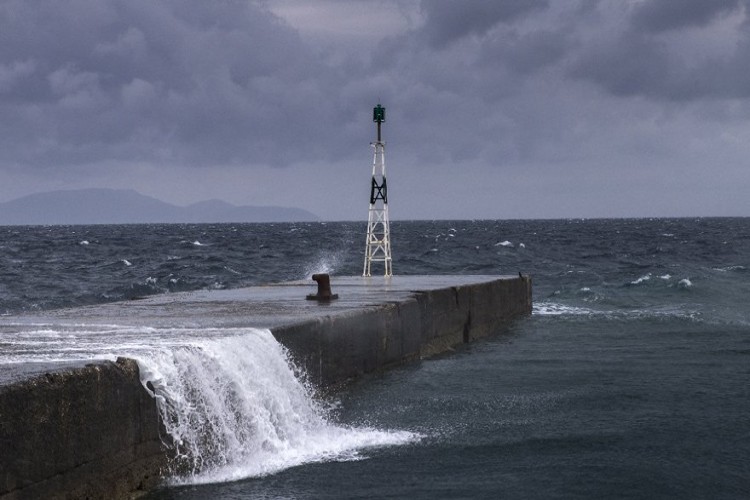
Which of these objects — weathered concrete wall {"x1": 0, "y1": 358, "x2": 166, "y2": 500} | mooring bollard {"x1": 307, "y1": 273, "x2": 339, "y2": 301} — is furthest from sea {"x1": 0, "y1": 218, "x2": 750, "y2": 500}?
mooring bollard {"x1": 307, "y1": 273, "x2": 339, "y2": 301}

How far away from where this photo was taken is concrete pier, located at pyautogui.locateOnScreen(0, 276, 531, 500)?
6.02 m

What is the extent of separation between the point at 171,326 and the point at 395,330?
4183 mm

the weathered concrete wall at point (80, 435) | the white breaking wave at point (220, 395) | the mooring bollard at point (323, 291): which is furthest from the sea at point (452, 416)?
the mooring bollard at point (323, 291)

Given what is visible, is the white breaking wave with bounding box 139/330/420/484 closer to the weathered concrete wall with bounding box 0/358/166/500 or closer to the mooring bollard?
the weathered concrete wall with bounding box 0/358/166/500

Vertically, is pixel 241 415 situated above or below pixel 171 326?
below

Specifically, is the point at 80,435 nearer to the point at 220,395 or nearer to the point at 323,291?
the point at 220,395

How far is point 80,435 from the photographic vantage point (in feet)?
21.0

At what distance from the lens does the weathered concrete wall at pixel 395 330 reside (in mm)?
10633

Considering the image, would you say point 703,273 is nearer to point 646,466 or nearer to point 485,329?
point 485,329

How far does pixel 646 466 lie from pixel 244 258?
40808mm

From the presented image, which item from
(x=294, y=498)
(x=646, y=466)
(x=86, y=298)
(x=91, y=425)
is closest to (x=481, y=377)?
(x=646, y=466)

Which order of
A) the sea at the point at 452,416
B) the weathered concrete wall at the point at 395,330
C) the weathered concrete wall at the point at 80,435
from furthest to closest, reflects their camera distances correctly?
the weathered concrete wall at the point at 395,330, the sea at the point at 452,416, the weathered concrete wall at the point at 80,435

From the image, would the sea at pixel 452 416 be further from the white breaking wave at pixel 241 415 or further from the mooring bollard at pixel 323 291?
the mooring bollard at pixel 323 291

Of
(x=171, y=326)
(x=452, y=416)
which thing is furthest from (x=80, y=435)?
(x=452, y=416)
